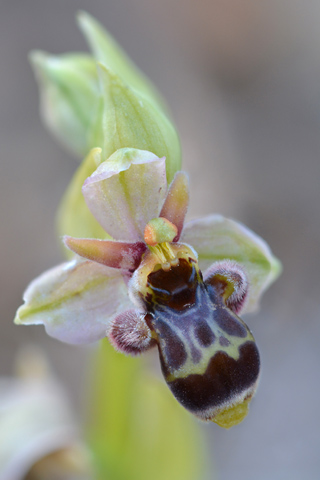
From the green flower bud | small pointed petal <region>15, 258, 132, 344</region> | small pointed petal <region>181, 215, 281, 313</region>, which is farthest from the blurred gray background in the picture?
small pointed petal <region>15, 258, 132, 344</region>

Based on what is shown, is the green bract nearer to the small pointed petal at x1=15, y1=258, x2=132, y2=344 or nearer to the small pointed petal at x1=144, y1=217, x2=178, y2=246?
the small pointed petal at x1=144, y1=217, x2=178, y2=246

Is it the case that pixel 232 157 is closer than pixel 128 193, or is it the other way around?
pixel 128 193

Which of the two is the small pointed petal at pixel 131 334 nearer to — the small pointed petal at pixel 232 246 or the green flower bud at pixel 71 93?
the small pointed petal at pixel 232 246

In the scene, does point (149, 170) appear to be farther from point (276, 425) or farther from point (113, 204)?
point (276, 425)


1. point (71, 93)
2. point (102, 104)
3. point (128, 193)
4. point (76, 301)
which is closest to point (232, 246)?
point (128, 193)

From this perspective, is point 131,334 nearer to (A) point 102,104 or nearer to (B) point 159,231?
(B) point 159,231
